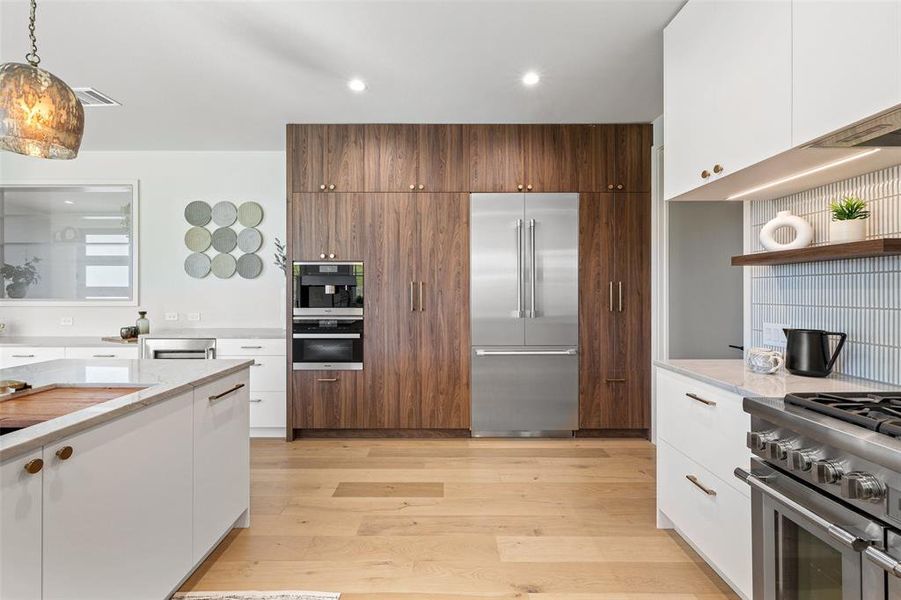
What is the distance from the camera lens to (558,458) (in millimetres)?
3570

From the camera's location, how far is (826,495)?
50.6 inches

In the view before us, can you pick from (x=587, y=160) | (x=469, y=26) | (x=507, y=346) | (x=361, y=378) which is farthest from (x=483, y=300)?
(x=469, y=26)

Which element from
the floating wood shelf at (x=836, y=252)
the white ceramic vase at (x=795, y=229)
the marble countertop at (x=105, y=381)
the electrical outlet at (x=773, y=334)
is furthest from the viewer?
the electrical outlet at (x=773, y=334)

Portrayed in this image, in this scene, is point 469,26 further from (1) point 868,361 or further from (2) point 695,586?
(2) point 695,586

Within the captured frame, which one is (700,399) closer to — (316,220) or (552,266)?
(552,266)

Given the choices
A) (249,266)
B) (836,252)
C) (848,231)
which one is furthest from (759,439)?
(249,266)

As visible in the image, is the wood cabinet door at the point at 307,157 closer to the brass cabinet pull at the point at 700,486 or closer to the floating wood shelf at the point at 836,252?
the floating wood shelf at the point at 836,252

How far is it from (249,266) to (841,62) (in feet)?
15.4

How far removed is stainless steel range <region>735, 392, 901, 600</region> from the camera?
43.6 inches

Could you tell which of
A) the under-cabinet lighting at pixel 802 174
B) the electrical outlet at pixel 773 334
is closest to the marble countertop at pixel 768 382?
the electrical outlet at pixel 773 334

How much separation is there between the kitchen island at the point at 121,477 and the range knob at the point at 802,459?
79.4 inches

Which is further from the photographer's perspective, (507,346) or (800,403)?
(507,346)

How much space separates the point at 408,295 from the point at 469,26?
2.11 m

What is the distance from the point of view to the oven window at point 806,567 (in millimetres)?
1260
